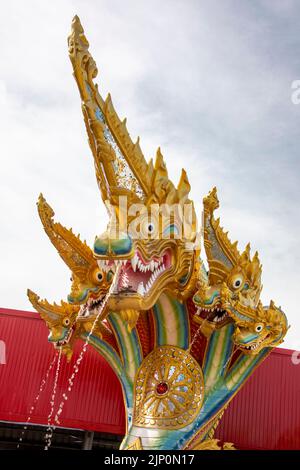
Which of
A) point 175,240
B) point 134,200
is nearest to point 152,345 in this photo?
point 175,240

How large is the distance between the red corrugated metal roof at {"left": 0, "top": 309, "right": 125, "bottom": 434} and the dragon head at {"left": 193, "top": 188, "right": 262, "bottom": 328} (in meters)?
2.65

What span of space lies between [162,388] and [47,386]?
252cm

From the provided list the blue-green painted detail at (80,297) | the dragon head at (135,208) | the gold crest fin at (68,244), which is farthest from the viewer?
the gold crest fin at (68,244)

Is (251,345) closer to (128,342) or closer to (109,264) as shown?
(128,342)

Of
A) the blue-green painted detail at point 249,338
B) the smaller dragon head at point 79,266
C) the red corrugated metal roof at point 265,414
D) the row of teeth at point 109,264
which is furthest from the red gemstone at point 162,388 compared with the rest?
the red corrugated metal roof at point 265,414

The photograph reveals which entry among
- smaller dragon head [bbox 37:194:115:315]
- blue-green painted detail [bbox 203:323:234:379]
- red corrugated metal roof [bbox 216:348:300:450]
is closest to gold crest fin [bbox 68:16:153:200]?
smaller dragon head [bbox 37:194:115:315]

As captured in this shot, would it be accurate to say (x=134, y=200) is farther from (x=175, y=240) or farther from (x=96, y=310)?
(x=96, y=310)

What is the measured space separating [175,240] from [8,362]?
3914 mm

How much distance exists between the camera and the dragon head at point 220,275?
675 centimetres

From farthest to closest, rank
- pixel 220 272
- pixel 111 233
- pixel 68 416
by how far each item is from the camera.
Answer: pixel 68 416
pixel 220 272
pixel 111 233

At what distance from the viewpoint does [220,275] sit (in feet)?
22.8

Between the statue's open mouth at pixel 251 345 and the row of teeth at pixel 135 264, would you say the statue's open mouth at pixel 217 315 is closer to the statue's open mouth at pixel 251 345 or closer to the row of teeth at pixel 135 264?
the statue's open mouth at pixel 251 345

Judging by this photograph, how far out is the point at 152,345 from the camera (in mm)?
7418

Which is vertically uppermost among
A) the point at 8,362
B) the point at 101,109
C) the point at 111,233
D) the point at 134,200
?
the point at 101,109
